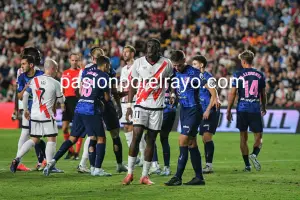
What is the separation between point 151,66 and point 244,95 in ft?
11.1

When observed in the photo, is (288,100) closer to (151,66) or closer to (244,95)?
(244,95)

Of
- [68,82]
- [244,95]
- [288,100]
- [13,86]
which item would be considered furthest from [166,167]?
[13,86]

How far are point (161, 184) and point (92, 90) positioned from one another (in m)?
2.46

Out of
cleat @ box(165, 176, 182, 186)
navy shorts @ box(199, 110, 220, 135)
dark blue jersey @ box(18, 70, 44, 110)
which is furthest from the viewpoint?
navy shorts @ box(199, 110, 220, 135)

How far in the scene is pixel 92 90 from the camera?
1462cm

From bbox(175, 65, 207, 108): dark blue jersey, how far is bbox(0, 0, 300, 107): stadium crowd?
16.0 m

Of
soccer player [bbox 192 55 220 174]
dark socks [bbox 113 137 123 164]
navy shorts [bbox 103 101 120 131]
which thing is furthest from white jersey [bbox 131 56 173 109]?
soccer player [bbox 192 55 220 174]

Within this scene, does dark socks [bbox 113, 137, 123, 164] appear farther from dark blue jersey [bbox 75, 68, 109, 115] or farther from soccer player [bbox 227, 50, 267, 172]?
soccer player [bbox 227, 50, 267, 172]

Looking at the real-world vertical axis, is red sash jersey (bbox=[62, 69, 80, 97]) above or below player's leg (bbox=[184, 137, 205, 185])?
above

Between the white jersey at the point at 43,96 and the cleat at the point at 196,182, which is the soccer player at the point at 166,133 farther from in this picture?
the white jersey at the point at 43,96

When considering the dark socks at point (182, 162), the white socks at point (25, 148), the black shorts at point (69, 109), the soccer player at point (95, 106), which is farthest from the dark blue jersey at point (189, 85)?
the black shorts at point (69, 109)

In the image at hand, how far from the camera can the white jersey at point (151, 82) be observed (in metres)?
13.4

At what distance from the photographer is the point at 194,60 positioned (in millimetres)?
15430

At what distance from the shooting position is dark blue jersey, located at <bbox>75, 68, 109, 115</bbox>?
14.4 meters
